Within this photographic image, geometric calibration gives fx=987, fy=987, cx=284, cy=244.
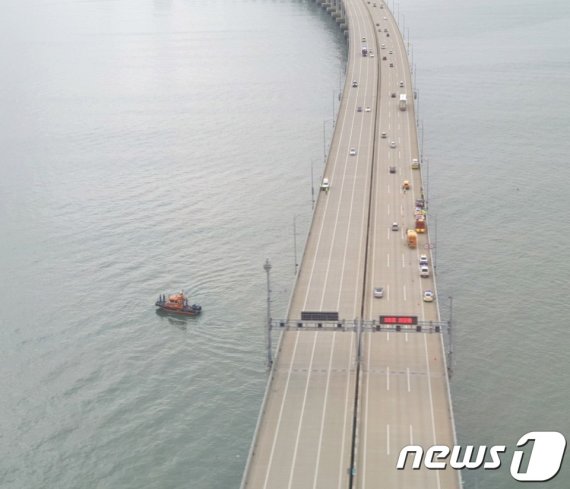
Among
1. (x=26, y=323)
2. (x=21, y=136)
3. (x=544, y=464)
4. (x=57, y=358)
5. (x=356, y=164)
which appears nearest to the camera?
(x=544, y=464)

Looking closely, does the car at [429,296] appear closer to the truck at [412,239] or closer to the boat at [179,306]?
the truck at [412,239]

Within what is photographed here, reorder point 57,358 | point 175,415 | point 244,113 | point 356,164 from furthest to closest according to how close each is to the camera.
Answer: point 244,113 → point 356,164 → point 57,358 → point 175,415

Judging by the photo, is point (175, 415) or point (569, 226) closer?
point (175, 415)

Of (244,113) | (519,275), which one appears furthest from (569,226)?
(244,113)

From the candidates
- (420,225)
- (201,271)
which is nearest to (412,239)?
(420,225)

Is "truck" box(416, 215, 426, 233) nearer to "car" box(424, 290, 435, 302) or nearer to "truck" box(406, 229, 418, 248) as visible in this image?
"truck" box(406, 229, 418, 248)

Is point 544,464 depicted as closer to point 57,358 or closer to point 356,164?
point 57,358

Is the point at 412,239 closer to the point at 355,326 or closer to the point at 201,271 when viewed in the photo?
the point at 201,271

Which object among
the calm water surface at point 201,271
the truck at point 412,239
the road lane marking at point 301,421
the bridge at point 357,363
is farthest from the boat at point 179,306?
the truck at point 412,239
